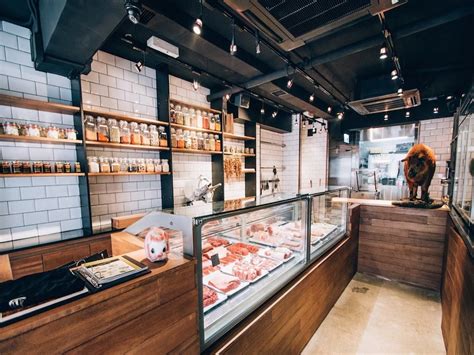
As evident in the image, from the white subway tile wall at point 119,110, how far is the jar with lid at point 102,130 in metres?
0.26

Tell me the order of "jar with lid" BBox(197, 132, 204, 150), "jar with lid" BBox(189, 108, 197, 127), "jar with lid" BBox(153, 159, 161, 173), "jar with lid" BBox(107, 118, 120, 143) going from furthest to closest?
"jar with lid" BBox(197, 132, 204, 150) < "jar with lid" BBox(189, 108, 197, 127) < "jar with lid" BBox(153, 159, 161, 173) < "jar with lid" BBox(107, 118, 120, 143)

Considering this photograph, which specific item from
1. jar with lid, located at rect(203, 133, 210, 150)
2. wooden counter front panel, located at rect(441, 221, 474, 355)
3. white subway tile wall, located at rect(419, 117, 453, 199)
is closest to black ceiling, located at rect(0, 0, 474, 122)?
white subway tile wall, located at rect(419, 117, 453, 199)

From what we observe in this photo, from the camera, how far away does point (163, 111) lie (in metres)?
3.37

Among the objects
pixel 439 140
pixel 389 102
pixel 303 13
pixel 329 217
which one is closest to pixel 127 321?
pixel 303 13

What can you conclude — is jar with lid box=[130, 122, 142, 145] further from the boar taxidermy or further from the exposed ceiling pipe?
the boar taxidermy

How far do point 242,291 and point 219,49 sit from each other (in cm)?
251

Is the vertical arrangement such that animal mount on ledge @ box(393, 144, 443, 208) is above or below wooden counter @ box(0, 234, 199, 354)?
above

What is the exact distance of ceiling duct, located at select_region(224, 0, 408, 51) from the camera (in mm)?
1524

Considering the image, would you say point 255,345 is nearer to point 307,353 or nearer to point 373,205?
point 307,353

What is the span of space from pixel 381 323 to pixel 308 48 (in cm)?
353

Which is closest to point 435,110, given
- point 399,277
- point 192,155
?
point 399,277

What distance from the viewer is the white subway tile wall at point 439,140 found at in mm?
4703

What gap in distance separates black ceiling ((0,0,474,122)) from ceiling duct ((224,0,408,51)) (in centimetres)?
3

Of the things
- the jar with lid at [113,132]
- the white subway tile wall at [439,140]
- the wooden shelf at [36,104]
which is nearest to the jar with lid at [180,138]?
the jar with lid at [113,132]
